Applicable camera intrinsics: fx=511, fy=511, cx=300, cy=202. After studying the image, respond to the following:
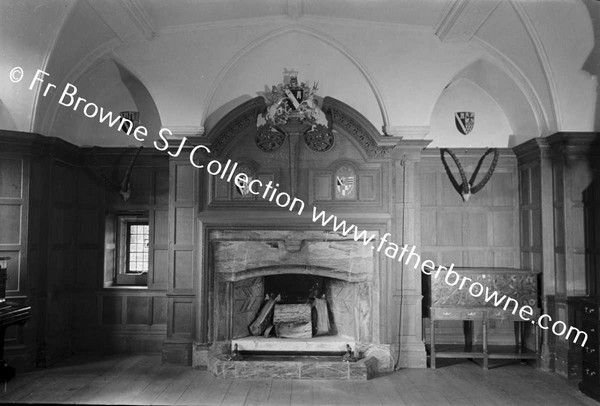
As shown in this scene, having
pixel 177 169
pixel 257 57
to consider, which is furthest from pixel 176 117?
pixel 257 57

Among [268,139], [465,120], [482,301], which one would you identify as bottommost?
[482,301]

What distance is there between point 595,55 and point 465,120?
Answer: 1799mm

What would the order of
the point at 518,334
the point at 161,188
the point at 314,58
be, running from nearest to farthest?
the point at 314,58 → the point at 518,334 → the point at 161,188

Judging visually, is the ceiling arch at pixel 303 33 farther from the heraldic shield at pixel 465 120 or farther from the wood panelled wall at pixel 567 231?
the wood panelled wall at pixel 567 231

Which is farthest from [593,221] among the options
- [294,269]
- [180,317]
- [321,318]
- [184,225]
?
[180,317]

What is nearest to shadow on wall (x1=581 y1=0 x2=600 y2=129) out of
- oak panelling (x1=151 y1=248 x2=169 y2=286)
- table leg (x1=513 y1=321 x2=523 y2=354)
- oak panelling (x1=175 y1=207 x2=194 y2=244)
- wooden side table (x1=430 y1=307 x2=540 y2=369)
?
wooden side table (x1=430 y1=307 x2=540 y2=369)

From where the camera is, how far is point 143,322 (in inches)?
283

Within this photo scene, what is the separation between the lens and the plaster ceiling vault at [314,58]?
587 cm

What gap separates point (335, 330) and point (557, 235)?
3080 millimetres

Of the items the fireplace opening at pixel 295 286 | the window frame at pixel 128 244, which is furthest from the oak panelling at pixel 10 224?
the fireplace opening at pixel 295 286

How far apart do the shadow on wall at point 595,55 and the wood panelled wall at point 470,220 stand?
1.25m

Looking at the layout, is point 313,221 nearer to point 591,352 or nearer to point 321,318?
point 321,318

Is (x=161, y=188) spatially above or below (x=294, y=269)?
above

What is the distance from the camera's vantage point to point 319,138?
652cm
